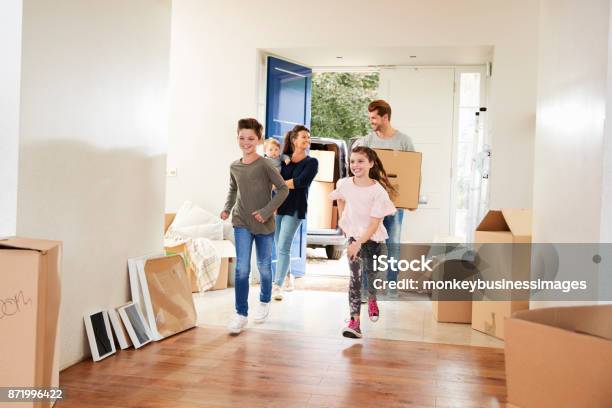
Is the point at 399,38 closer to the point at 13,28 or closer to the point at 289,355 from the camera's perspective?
the point at 289,355

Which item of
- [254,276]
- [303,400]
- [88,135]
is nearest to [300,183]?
[254,276]

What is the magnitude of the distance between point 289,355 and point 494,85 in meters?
3.32

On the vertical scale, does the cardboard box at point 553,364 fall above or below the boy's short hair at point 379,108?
below

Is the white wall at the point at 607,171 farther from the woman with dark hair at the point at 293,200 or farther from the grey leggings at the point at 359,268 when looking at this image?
the woman with dark hair at the point at 293,200

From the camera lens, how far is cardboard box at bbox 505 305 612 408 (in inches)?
47.3

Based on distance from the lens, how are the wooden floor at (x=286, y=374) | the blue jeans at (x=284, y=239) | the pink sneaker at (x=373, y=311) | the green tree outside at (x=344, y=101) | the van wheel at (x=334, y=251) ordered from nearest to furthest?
1. the wooden floor at (x=286, y=374)
2. the pink sneaker at (x=373, y=311)
3. the blue jeans at (x=284, y=239)
4. the van wheel at (x=334, y=251)
5. the green tree outside at (x=344, y=101)

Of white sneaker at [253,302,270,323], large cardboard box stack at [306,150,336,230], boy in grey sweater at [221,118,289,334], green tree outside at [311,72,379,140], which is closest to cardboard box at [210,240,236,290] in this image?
white sneaker at [253,302,270,323]

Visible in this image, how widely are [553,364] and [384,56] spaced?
5137mm

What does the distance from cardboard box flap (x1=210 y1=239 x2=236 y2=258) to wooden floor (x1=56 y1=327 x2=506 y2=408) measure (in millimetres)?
1641

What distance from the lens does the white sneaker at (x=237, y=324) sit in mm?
3811

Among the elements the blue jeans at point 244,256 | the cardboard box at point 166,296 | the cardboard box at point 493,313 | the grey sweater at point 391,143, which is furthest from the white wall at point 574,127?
the cardboard box at point 166,296

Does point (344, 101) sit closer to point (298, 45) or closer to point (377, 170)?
point (298, 45)

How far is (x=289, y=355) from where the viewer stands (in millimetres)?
3396

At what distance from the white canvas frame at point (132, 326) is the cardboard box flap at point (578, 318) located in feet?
8.29
